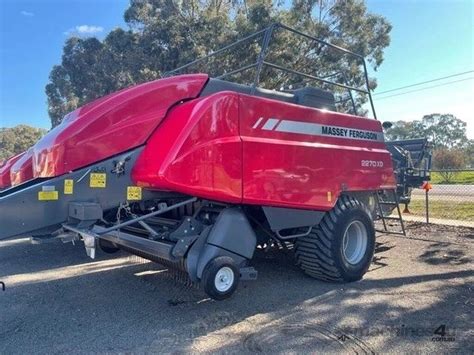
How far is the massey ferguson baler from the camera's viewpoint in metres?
3.87

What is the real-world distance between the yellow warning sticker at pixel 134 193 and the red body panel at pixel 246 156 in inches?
4.2

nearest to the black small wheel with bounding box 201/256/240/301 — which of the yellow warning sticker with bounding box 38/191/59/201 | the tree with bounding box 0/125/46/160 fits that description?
the yellow warning sticker with bounding box 38/191/59/201

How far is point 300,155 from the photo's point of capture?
15.4 ft

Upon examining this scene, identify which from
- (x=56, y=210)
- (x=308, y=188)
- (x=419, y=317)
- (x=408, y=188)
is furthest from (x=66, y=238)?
(x=408, y=188)

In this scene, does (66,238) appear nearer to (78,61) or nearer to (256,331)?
(256,331)

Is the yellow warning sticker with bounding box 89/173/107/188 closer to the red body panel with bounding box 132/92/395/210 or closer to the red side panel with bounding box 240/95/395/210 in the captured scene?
the red body panel with bounding box 132/92/395/210

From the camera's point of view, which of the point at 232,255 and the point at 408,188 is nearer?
the point at 232,255

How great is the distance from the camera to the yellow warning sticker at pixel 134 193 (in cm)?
404

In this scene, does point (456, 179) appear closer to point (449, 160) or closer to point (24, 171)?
point (449, 160)

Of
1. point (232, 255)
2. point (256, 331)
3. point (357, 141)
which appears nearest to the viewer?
point (256, 331)

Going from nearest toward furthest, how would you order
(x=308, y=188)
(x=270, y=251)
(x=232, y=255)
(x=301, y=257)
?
(x=232, y=255) → (x=308, y=188) → (x=301, y=257) → (x=270, y=251)

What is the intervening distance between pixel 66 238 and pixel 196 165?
1.41 meters

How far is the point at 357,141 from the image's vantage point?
561 centimetres

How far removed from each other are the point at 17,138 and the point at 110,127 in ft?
189
